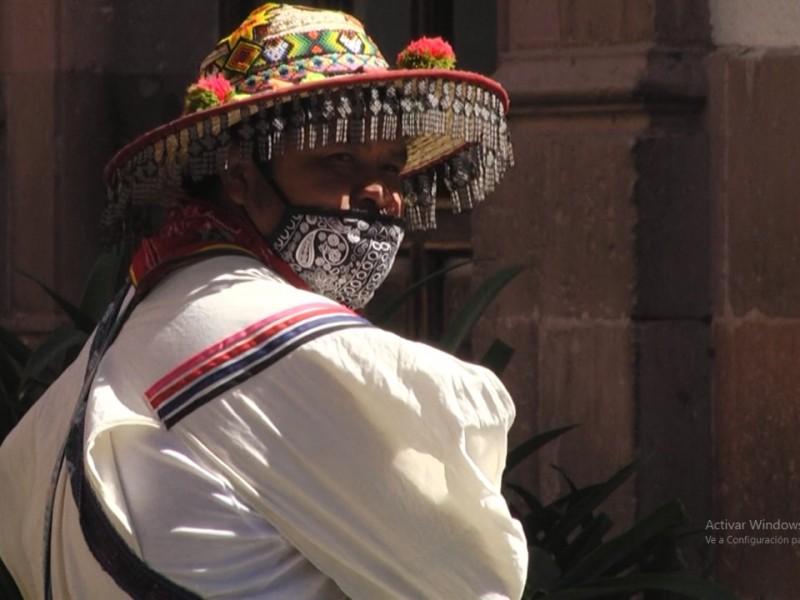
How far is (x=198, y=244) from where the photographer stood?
2.96 meters

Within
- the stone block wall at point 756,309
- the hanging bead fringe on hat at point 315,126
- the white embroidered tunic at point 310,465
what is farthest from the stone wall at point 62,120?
the white embroidered tunic at point 310,465

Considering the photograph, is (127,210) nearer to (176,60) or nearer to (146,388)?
(146,388)

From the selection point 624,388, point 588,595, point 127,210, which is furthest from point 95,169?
point 127,210

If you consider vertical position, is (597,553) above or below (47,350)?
below

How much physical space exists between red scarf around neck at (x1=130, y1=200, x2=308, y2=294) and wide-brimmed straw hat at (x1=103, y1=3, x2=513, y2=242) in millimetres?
64

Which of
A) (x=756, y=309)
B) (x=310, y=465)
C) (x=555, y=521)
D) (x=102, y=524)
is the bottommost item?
(x=555, y=521)

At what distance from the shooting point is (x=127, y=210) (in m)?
3.19

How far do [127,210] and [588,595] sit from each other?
A: 5.51 ft

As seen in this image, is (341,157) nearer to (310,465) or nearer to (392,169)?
(392,169)

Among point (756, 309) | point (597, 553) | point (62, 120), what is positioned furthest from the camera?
point (62, 120)

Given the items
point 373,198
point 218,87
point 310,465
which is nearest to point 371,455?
point 310,465

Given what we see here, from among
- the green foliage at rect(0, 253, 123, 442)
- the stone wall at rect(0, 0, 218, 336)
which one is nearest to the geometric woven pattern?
the green foliage at rect(0, 253, 123, 442)

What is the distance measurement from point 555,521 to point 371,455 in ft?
7.50

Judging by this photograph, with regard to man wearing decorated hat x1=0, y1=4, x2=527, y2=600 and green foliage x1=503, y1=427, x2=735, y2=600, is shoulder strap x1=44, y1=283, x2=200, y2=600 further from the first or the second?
green foliage x1=503, y1=427, x2=735, y2=600
